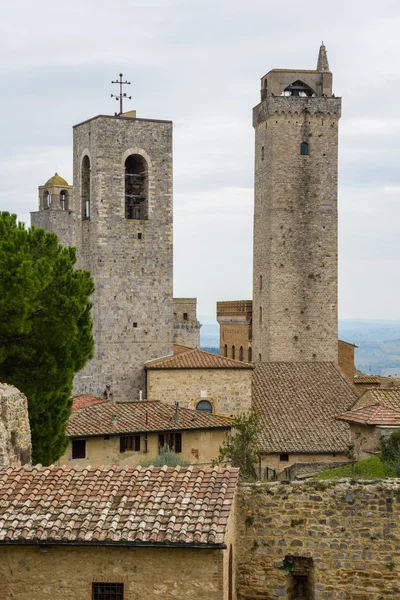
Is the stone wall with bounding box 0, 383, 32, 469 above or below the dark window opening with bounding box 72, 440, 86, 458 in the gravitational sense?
above

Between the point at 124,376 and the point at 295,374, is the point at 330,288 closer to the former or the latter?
the point at 295,374

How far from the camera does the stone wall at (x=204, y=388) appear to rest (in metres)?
34.6

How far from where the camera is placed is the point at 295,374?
1532 inches

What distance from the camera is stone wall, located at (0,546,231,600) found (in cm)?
1145

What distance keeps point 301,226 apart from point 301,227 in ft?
0.17

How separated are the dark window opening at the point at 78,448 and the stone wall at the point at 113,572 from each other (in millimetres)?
16240

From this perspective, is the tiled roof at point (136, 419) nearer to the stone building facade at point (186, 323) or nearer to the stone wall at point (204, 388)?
the stone wall at point (204, 388)

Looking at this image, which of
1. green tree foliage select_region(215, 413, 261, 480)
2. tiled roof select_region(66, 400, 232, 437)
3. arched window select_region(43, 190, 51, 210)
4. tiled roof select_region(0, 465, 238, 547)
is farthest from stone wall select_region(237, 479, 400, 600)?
arched window select_region(43, 190, 51, 210)

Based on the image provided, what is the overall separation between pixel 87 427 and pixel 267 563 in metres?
15.9

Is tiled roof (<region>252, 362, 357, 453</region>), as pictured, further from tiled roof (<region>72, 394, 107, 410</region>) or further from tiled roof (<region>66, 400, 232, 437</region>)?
tiled roof (<region>72, 394, 107, 410</region>)

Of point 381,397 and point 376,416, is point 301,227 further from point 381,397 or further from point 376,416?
point 376,416

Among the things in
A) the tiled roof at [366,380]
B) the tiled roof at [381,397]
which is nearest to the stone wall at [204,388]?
the tiled roof at [381,397]

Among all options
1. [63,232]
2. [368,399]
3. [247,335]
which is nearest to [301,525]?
[368,399]

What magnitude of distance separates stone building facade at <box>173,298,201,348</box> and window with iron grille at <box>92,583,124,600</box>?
169 ft
